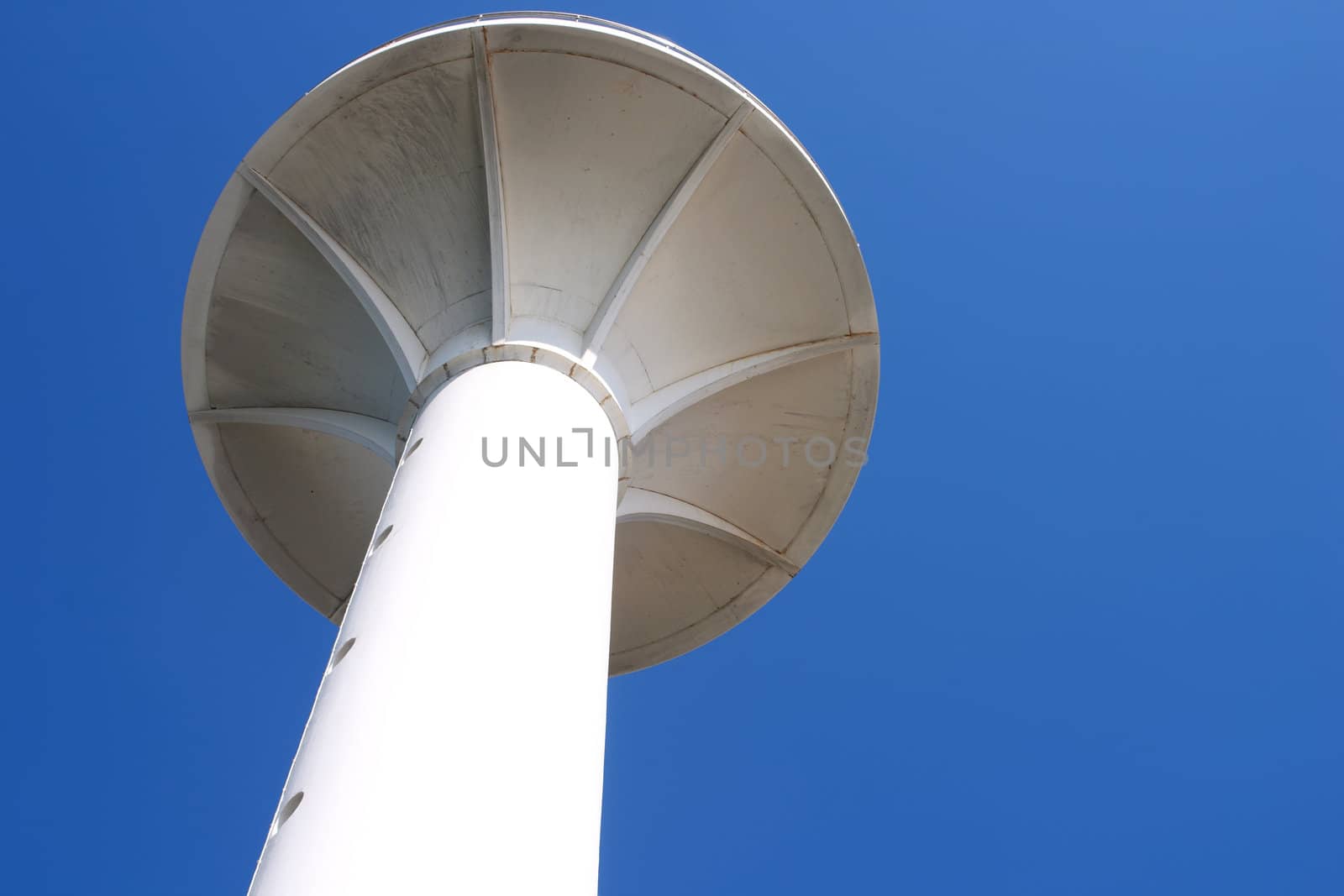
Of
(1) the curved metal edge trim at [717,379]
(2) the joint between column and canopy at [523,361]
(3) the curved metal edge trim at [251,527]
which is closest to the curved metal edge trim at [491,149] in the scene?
(2) the joint between column and canopy at [523,361]

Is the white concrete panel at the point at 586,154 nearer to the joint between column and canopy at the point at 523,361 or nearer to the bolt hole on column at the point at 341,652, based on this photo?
the joint between column and canopy at the point at 523,361

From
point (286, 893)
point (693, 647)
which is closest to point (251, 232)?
point (693, 647)

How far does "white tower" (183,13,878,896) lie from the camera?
6.83 meters

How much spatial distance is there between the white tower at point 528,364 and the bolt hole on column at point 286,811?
14.7 inches

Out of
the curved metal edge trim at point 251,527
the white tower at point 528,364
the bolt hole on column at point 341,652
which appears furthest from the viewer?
the curved metal edge trim at point 251,527

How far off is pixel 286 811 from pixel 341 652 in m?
1.15

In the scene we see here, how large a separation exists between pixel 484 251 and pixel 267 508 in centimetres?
426

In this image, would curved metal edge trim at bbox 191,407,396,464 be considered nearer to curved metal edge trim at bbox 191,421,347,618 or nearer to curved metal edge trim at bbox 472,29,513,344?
curved metal edge trim at bbox 191,421,347,618

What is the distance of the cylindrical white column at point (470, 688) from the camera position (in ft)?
17.4

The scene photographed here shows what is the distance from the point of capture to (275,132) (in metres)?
10.7

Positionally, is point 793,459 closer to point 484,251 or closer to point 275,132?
point 484,251

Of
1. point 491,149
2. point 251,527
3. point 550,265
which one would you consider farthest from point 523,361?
point 251,527

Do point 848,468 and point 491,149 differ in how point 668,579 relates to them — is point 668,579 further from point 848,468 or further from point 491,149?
point 491,149

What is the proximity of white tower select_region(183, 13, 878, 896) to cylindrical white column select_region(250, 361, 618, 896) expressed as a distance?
0.03 meters
